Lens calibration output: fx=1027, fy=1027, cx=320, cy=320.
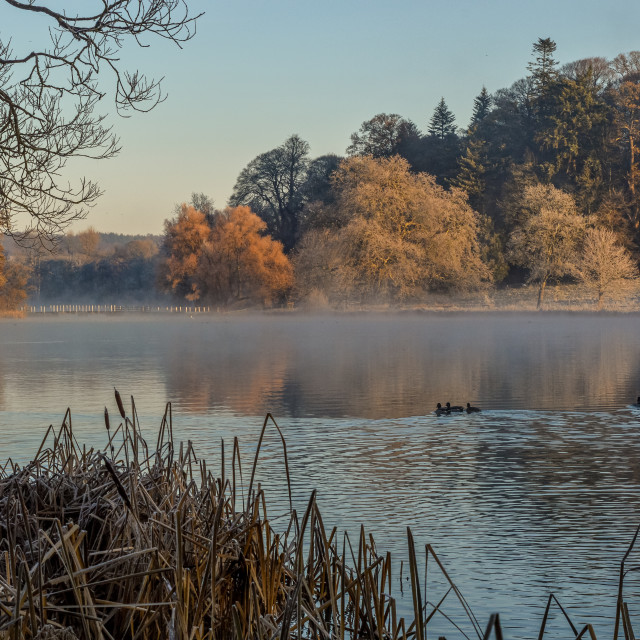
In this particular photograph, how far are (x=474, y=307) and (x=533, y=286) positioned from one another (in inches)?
222

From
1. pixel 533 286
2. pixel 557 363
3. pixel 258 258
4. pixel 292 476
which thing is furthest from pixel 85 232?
pixel 292 476

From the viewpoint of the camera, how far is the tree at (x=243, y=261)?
241ft

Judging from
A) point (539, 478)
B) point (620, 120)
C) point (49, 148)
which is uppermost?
point (620, 120)

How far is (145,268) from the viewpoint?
12562cm

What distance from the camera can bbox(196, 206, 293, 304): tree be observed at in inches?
2891

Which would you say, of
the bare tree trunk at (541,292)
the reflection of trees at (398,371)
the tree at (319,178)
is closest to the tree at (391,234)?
the bare tree trunk at (541,292)

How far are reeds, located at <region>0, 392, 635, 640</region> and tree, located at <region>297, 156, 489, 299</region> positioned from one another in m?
52.2

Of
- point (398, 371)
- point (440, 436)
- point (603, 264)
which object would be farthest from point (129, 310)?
point (440, 436)

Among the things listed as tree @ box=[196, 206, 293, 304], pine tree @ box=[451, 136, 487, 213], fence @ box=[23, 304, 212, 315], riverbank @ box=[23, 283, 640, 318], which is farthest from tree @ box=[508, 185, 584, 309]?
fence @ box=[23, 304, 212, 315]

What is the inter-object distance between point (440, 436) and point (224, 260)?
204ft

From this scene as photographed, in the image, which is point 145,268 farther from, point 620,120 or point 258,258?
point 620,120

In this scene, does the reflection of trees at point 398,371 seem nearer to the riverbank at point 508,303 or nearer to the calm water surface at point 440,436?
the calm water surface at point 440,436

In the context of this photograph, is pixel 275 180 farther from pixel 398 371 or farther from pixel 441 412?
pixel 441 412

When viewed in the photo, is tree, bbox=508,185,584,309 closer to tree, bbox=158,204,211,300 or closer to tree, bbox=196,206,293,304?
tree, bbox=196,206,293,304
